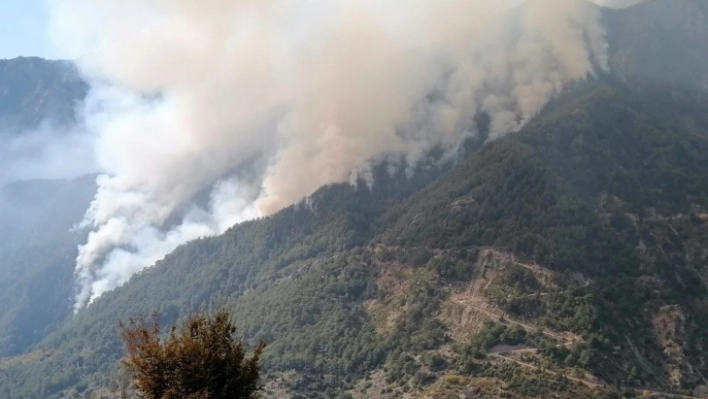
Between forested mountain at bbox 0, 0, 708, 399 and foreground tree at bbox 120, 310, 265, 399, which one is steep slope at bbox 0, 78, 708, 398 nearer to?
forested mountain at bbox 0, 0, 708, 399

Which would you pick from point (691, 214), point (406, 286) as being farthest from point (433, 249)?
point (691, 214)

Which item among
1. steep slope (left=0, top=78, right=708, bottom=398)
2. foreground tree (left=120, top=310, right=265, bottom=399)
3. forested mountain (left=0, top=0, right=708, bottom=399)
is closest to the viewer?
foreground tree (left=120, top=310, right=265, bottom=399)

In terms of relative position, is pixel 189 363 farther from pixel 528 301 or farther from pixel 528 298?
pixel 528 298

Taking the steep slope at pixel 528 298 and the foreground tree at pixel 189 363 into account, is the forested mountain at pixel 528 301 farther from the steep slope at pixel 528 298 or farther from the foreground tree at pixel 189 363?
the foreground tree at pixel 189 363

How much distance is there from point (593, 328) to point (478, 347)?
23582 millimetres

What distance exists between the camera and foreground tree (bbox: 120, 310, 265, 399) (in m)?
42.8

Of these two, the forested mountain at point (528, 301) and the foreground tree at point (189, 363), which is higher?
the foreground tree at point (189, 363)

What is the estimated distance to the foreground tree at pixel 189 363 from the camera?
42.8m

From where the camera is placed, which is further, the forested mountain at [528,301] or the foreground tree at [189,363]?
the forested mountain at [528,301]

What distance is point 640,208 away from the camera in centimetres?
17650

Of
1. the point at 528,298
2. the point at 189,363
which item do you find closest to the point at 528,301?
the point at 528,298

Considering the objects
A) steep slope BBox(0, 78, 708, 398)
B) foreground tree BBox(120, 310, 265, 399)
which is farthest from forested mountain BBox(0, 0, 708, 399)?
foreground tree BBox(120, 310, 265, 399)

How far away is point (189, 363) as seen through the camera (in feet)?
142

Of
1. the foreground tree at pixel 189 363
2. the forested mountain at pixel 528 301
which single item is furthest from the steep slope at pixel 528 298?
the foreground tree at pixel 189 363
